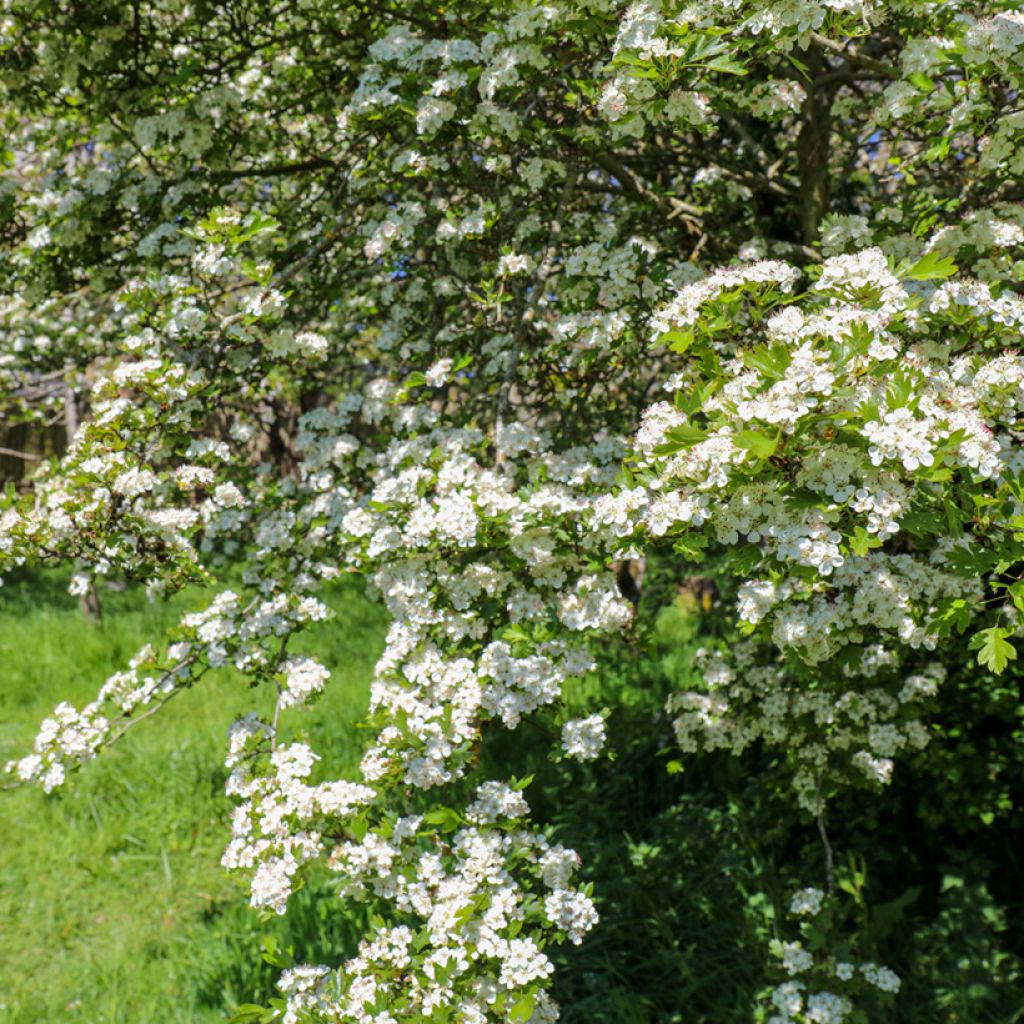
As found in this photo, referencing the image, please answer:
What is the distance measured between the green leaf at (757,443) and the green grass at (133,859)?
2.05 metres

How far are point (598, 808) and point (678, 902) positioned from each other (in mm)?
613

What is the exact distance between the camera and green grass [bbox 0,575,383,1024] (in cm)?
376

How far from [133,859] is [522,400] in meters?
3.04

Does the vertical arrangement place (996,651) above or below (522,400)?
above

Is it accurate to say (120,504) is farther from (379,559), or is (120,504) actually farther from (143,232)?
(143,232)

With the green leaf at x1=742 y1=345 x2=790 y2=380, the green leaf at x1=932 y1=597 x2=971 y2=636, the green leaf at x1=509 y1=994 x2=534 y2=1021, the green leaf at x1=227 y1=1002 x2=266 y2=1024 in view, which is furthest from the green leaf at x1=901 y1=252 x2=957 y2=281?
the green leaf at x1=227 y1=1002 x2=266 y2=1024

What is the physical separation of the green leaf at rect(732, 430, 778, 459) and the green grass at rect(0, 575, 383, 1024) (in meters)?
2.05

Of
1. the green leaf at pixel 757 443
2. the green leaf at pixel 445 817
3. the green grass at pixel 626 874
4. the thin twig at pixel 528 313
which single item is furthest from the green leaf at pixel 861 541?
the green grass at pixel 626 874

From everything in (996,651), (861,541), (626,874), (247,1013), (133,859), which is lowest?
(626,874)

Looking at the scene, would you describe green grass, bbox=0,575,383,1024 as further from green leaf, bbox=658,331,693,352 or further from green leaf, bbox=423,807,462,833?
green leaf, bbox=658,331,693,352

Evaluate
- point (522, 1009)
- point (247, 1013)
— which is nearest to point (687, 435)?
point (522, 1009)

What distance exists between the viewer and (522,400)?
12.7ft

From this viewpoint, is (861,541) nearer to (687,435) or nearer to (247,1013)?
(687,435)

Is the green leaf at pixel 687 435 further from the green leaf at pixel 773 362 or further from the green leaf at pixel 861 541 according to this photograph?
the green leaf at pixel 861 541
